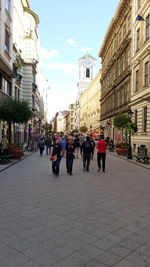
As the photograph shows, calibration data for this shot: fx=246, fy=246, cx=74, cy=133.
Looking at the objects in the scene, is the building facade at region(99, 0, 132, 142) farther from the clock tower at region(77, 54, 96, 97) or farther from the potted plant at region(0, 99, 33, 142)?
the clock tower at region(77, 54, 96, 97)

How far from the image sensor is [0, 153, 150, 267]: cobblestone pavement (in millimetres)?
3447

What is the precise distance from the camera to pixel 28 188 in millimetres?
8117

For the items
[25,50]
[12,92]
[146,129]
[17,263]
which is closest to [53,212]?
[17,263]

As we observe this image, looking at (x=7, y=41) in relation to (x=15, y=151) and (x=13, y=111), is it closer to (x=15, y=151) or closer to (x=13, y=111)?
(x=13, y=111)

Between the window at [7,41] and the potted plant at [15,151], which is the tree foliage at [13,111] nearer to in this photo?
the potted plant at [15,151]

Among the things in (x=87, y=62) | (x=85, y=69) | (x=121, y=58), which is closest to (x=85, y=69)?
(x=85, y=69)

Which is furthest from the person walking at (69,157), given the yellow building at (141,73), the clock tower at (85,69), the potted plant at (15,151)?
the clock tower at (85,69)

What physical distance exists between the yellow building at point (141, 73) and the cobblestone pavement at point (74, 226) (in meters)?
15.0

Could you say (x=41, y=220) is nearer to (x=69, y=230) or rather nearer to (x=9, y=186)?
(x=69, y=230)

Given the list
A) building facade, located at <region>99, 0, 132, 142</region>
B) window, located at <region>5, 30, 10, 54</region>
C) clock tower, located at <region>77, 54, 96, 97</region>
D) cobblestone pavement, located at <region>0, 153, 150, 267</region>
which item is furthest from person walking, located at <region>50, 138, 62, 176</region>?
clock tower, located at <region>77, 54, 96, 97</region>

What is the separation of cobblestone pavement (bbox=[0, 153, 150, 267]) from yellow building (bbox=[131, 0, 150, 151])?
1498 cm

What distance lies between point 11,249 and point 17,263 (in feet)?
1.48

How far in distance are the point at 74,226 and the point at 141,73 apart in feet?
70.1

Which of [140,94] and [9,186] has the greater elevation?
[140,94]
